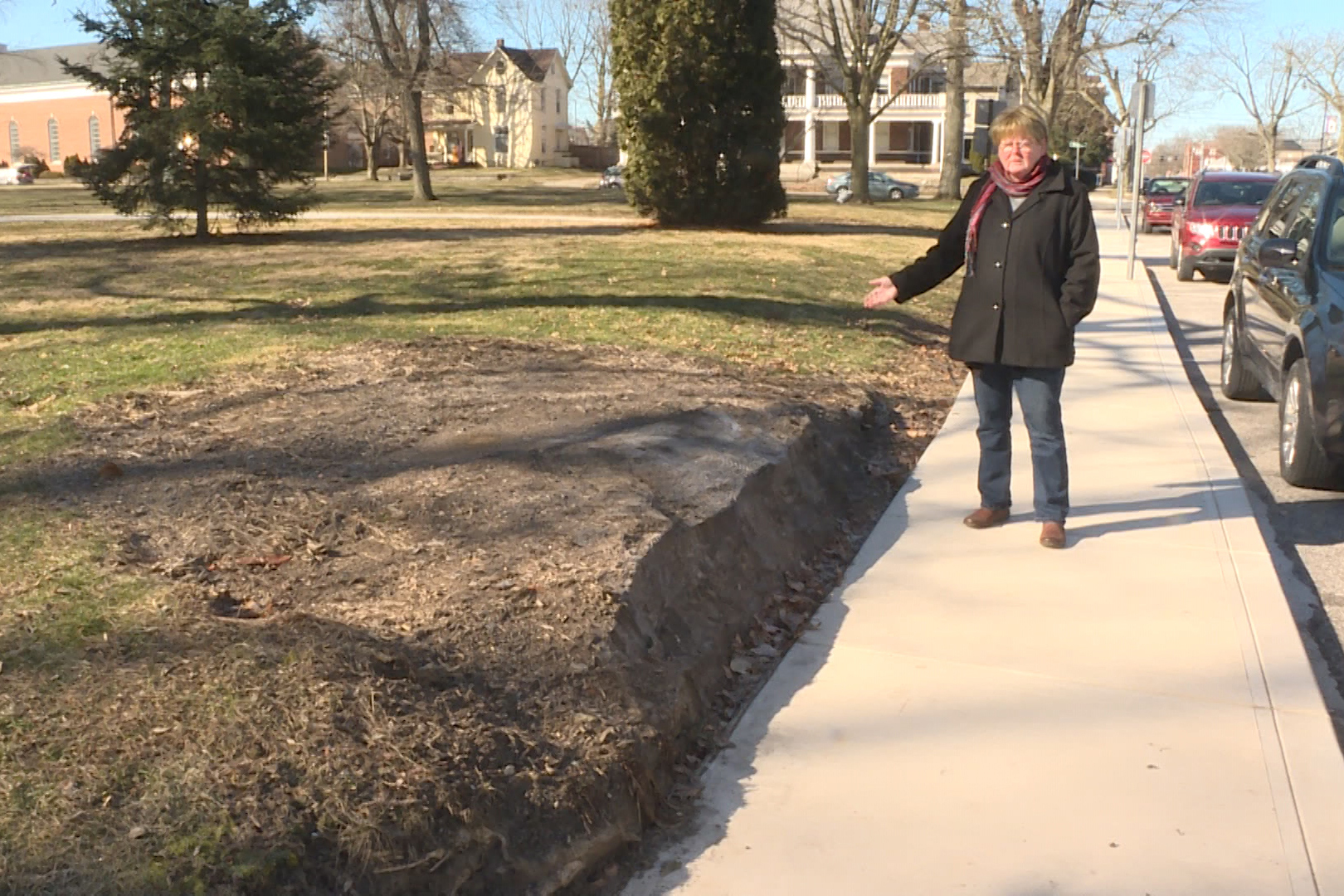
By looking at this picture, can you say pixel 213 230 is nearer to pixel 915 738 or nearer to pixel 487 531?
pixel 487 531

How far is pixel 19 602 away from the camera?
4.09 metres

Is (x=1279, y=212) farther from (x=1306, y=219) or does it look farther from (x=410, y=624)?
(x=410, y=624)

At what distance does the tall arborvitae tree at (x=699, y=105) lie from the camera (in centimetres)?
1972

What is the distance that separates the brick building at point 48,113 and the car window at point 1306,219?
256 ft

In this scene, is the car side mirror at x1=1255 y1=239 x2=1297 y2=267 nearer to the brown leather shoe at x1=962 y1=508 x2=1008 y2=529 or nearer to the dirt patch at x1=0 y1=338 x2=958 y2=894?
the dirt patch at x1=0 y1=338 x2=958 y2=894

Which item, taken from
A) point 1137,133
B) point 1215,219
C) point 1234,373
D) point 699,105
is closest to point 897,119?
point 699,105

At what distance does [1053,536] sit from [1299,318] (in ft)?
8.34

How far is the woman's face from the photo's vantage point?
5.32 m

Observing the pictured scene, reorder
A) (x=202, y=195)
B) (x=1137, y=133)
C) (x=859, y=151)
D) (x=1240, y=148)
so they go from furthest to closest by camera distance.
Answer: (x=1240, y=148) < (x=859, y=151) < (x=1137, y=133) < (x=202, y=195)

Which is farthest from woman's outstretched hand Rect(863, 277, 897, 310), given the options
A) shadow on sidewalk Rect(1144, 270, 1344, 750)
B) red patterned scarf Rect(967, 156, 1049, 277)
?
shadow on sidewalk Rect(1144, 270, 1344, 750)

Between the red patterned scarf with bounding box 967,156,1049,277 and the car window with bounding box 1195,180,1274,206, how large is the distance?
16.1 m

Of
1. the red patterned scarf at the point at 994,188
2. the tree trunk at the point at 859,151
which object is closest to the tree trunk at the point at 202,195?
the red patterned scarf at the point at 994,188

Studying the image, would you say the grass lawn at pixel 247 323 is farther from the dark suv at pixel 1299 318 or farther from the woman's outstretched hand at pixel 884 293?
the woman's outstretched hand at pixel 884 293

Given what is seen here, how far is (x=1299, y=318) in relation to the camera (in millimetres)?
7117
